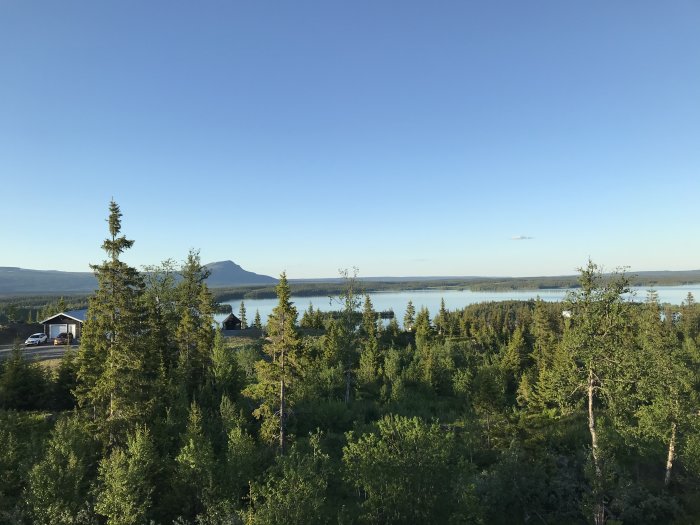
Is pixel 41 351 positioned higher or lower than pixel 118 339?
lower

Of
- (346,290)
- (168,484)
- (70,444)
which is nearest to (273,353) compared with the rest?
(168,484)

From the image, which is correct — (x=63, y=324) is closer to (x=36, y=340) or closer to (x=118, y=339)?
(x=36, y=340)

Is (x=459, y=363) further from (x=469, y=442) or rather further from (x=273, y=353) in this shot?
(x=273, y=353)

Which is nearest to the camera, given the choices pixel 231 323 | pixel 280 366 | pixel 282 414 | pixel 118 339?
pixel 118 339

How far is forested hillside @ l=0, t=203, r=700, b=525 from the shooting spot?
59.1ft

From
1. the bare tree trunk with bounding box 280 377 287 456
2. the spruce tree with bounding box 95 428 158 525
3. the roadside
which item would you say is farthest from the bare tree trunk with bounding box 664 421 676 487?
the roadside

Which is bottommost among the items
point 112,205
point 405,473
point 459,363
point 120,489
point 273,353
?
point 459,363

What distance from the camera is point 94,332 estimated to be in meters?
23.4

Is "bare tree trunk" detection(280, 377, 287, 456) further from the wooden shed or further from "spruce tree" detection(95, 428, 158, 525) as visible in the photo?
the wooden shed

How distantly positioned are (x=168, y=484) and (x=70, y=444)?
5.33 metres

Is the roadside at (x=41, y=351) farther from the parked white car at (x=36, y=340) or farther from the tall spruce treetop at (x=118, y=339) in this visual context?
the tall spruce treetop at (x=118, y=339)

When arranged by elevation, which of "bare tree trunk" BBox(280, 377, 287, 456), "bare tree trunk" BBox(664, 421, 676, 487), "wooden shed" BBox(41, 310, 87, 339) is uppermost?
"wooden shed" BBox(41, 310, 87, 339)

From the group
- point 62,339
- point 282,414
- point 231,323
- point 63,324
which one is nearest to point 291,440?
point 282,414

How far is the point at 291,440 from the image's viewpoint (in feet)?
97.2
